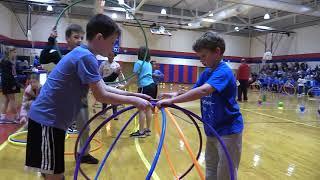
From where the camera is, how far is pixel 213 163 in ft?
9.30

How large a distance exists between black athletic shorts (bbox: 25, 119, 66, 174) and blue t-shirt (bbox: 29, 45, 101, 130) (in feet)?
0.19

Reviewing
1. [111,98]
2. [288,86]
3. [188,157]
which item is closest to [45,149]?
[111,98]

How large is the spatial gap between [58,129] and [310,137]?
622 centimetres

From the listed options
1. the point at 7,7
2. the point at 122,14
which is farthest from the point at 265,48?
the point at 7,7

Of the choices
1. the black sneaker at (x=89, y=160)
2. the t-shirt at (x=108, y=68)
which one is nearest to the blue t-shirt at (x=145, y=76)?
the t-shirt at (x=108, y=68)

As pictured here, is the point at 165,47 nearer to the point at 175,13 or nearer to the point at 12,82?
the point at 175,13

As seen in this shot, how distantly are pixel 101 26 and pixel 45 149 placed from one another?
99 cm

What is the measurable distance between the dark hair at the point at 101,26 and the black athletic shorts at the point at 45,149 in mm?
773

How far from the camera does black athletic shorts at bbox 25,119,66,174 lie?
87.5 inches

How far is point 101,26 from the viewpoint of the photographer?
85.4 inches

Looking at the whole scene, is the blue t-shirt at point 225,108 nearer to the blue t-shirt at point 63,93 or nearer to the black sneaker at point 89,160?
the blue t-shirt at point 63,93

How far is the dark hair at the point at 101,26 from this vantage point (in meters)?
2.16

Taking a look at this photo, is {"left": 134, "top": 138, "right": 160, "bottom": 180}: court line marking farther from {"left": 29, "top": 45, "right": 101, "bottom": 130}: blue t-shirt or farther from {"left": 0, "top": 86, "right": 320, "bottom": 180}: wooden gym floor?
{"left": 29, "top": 45, "right": 101, "bottom": 130}: blue t-shirt

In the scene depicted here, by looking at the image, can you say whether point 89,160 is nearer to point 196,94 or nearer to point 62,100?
point 62,100
